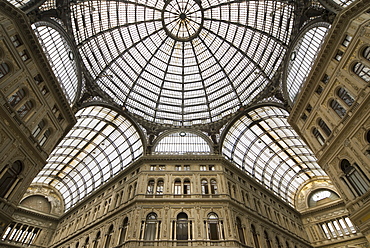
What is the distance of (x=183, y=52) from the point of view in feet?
144

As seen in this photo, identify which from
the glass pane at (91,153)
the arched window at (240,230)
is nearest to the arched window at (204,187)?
the arched window at (240,230)

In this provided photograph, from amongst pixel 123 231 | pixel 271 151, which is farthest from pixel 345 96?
pixel 123 231

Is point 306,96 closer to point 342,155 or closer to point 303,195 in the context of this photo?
point 342,155

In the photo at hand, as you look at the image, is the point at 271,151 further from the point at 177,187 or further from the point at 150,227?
the point at 150,227

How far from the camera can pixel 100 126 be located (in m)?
38.7

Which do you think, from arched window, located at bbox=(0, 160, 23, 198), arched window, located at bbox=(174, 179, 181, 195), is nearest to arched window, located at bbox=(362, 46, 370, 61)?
arched window, located at bbox=(174, 179, 181, 195)

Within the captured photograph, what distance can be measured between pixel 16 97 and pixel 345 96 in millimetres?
30153

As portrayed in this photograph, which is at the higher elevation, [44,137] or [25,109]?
[25,109]

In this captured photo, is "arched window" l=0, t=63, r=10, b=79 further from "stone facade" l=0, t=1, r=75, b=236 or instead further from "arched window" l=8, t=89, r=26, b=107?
"arched window" l=8, t=89, r=26, b=107

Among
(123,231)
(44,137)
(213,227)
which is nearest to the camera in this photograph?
(44,137)

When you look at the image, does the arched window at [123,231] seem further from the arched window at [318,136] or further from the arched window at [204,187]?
the arched window at [318,136]

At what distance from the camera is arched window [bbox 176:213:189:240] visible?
24.6 m

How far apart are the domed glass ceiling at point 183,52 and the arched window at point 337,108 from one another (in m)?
13.9

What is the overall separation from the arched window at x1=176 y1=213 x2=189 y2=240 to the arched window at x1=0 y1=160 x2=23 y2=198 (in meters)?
16.9
